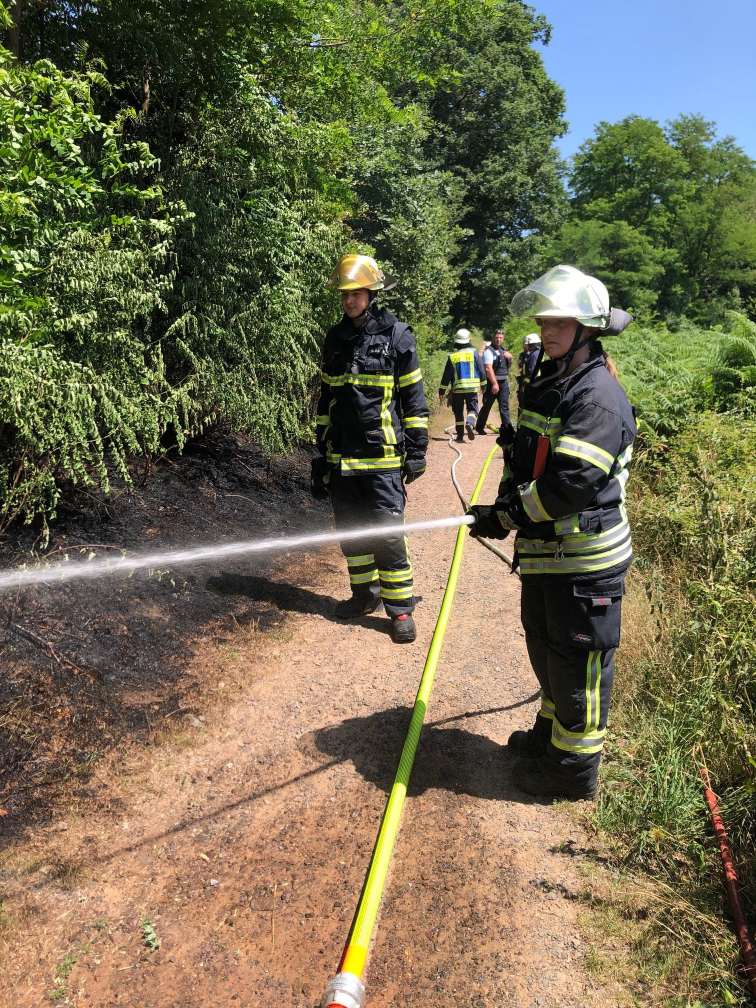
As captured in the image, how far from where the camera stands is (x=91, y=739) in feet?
11.0

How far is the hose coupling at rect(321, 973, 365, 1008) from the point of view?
6.97 feet

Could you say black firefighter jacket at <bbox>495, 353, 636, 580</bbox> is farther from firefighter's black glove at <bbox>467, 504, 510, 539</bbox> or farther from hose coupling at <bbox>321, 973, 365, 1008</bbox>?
hose coupling at <bbox>321, 973, 365, 1008</bbox>

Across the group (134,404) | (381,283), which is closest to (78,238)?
(134,404)

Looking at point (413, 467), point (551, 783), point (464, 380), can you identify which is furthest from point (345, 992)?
point (464, 380)

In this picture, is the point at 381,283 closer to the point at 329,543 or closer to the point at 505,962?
the point at 329,543

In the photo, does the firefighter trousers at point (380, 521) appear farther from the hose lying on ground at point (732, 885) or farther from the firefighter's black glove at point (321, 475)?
the hose lying on ground at point (732, 885)

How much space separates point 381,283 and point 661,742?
125 inches

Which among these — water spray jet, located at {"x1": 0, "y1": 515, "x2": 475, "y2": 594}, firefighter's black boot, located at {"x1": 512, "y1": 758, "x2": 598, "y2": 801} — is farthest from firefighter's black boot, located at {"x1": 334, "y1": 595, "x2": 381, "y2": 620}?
firefighter's black boot, located at {"x1": 512, "y1": 758, "x2": 598, "y2": 801}

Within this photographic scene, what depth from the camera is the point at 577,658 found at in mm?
2998

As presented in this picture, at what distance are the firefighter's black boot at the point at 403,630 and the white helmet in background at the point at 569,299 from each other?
8.52ft

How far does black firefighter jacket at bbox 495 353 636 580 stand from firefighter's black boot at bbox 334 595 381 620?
7.17 feet

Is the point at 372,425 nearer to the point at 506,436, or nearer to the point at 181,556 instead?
the point at 506,436

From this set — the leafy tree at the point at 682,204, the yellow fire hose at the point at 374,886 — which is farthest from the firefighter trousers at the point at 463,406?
the leafy tree at the point at 682,204

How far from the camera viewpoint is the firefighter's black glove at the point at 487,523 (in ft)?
10.9
